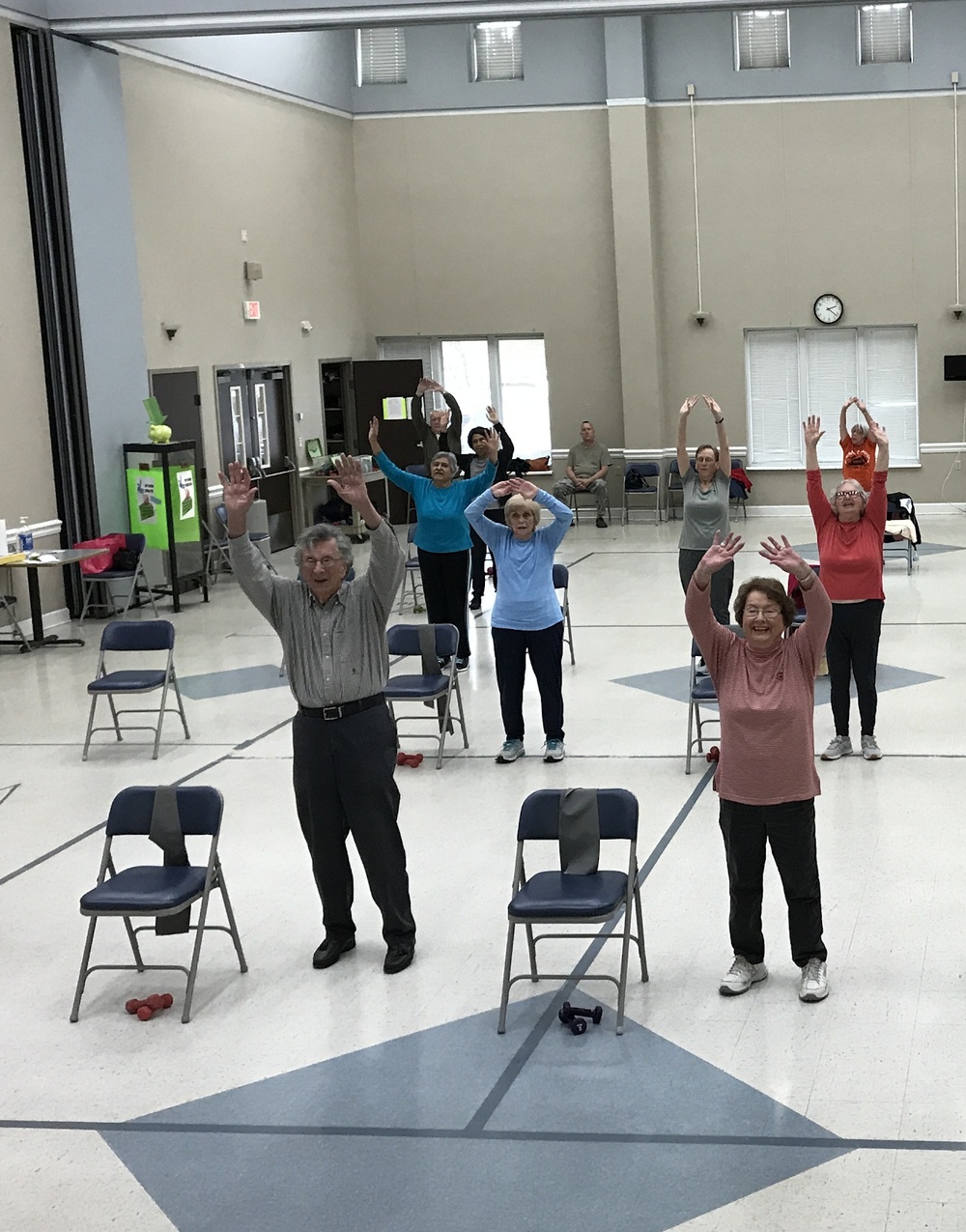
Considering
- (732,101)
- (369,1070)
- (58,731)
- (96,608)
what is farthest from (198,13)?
(369,1070)

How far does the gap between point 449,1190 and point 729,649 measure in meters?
2.04

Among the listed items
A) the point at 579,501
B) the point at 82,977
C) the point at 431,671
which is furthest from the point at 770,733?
the point at 579,501

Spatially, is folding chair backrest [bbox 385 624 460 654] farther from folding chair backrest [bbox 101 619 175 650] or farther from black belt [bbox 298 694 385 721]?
black belt [bbox 298 694 385 721]

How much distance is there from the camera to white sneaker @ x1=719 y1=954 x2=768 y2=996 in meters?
5.36

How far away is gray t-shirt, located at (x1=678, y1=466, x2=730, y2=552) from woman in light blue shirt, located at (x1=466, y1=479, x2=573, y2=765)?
1642 mm

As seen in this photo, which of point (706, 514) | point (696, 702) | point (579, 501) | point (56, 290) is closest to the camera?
point (696, 702)

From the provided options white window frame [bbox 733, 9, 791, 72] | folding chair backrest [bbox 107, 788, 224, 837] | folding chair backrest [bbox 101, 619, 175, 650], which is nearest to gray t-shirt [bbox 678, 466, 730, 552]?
folding chair backrest [bbox 101, 619, 175, 650]

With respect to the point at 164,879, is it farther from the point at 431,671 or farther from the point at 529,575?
the point at 431,671

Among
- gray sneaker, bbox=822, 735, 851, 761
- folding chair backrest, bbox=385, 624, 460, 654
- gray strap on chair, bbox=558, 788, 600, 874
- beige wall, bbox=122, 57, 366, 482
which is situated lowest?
gray sneaker, bbox=822, 735, 851, 761

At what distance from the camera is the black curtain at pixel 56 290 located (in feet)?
44.2

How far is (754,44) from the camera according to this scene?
62.0ft

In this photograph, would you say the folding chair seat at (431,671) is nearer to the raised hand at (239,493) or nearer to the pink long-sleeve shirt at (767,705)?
the raised hand at (239,493)

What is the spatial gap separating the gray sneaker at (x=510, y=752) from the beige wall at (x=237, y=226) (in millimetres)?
8132

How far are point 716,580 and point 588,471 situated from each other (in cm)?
967
